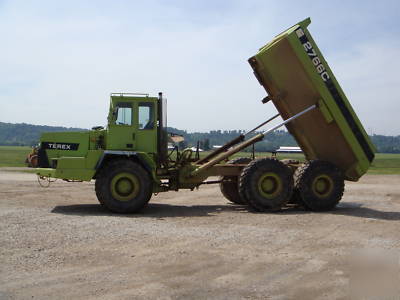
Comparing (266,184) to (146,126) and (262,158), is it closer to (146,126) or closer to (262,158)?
(262,158)

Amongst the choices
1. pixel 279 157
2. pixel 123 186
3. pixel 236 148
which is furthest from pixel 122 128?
pixel 279 157

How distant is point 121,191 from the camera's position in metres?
13.1

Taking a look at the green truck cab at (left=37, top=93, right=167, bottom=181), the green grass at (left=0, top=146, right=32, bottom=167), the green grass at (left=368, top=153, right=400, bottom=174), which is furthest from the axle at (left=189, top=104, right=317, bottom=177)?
the green grass at (left=0, top=146, right=32, bottom=167)

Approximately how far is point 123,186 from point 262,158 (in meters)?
4.02

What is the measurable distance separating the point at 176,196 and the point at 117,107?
235 inches

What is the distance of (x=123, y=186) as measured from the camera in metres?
13.1

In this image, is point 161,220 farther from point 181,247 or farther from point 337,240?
point 337,240

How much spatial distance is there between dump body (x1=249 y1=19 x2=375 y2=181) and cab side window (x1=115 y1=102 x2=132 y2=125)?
149 inches

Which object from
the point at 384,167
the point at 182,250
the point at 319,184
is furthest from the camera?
the point at 384,167

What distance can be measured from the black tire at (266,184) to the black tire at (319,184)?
1.30ft

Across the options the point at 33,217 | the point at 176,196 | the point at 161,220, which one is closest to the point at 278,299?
the point at 161,220

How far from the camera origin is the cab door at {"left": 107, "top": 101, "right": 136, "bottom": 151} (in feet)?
43.7

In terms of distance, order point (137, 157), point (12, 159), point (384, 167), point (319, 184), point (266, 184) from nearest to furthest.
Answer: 1. point (137, 157)
2. point (266, 184)
3. point (319, 184)
4. point (384, 167)
5. point (12, 159)

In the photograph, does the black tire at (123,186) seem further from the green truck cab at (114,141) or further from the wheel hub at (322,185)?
the wheel hub at (322,185)
